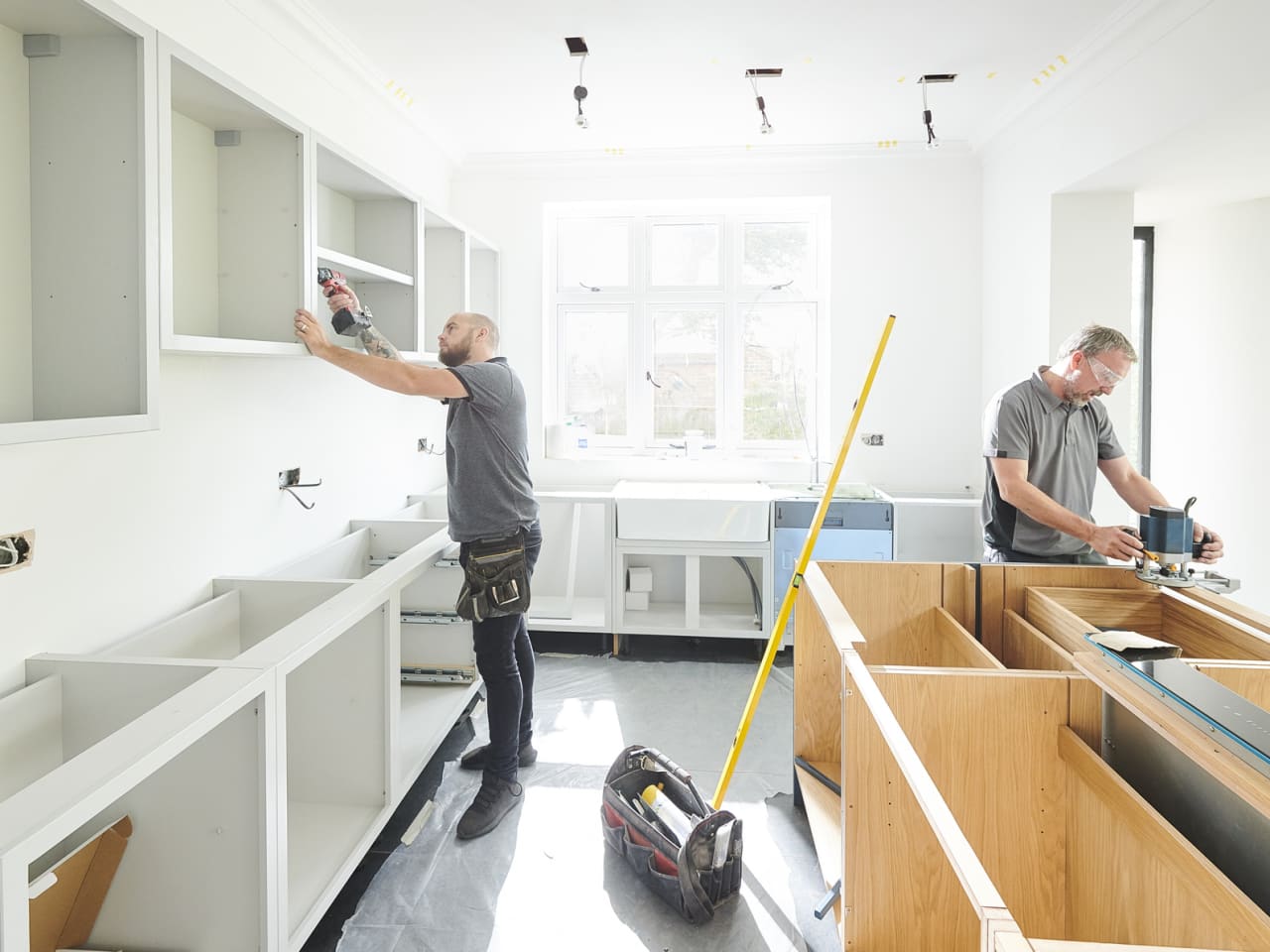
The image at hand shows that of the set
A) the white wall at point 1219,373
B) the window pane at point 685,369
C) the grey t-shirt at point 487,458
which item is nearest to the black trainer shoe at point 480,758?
the grey t-shirt at point 487,458

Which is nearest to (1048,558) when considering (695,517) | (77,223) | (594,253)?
(695,517)

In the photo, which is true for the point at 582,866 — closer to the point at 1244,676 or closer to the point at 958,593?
the point at 958,593

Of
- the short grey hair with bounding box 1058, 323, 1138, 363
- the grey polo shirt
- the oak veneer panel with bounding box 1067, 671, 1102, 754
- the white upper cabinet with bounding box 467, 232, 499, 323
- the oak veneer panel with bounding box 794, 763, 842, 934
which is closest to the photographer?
the oak veneer panel with bounding box 1067, 671, 1102, 754

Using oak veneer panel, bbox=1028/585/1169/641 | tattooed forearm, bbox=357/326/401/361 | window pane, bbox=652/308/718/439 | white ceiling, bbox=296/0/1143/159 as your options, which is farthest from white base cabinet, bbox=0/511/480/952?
window pane, bbox=652/308/718/439

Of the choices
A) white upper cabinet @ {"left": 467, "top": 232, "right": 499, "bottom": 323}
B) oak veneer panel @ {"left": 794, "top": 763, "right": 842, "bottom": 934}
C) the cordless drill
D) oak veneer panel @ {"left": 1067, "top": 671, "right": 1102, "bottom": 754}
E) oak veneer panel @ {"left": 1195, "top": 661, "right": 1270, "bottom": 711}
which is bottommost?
oak veneer panel @ {"left": 794, "top": 763, "right": 842, "bottom": 934}

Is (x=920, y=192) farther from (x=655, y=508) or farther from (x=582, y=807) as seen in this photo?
(x=582, y=807)

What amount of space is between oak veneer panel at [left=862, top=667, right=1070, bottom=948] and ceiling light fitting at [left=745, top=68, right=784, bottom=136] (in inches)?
98.9

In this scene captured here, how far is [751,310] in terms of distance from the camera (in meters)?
4.46

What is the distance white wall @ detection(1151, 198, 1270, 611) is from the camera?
3.39 meters

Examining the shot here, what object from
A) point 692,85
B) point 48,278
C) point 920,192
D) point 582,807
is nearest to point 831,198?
point 920,192

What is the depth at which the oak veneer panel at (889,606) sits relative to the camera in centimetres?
220

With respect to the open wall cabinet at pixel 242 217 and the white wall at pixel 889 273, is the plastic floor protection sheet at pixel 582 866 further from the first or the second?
the white wall at pixel 889 273

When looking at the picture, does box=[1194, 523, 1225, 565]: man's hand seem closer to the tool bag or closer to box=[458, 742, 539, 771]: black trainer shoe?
the tool bag

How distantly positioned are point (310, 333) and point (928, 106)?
2.92 meters
